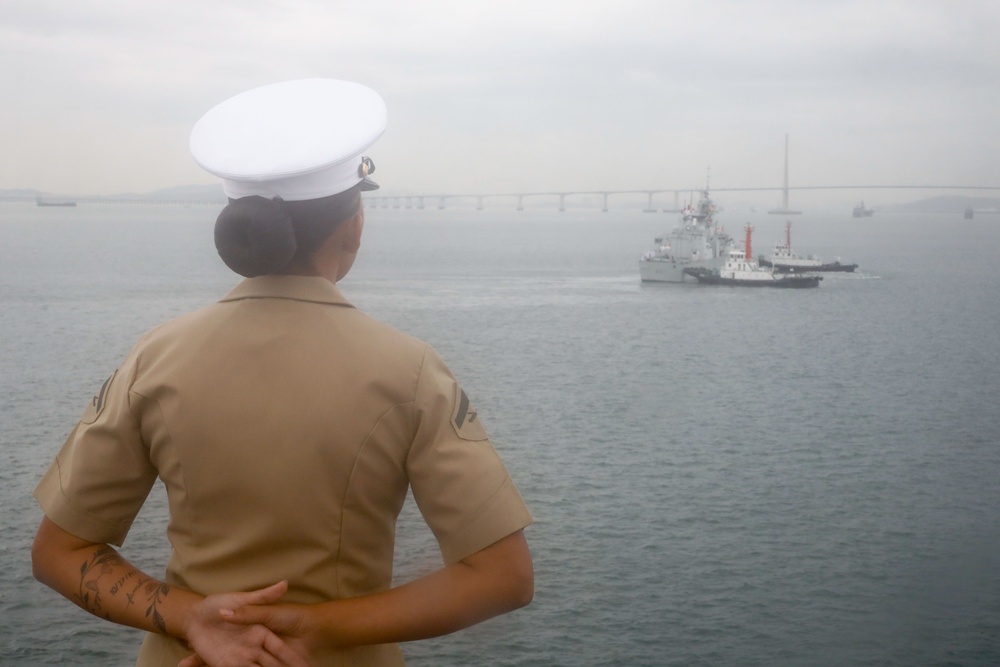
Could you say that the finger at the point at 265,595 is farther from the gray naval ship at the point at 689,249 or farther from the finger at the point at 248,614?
the gray naval ship at the point at 689,249

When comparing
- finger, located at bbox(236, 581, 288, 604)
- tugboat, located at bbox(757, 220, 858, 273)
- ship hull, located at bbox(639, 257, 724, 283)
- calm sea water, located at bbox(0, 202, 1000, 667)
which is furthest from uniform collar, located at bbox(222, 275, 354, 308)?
tugboat, located at bbox(757, 220, 858, 273)

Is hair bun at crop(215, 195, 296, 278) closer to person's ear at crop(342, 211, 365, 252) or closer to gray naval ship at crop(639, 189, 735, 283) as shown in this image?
person's ear at crop(342, 211, 365, 252)

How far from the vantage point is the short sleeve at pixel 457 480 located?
1.09 meters

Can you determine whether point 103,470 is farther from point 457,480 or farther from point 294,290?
point 457,480

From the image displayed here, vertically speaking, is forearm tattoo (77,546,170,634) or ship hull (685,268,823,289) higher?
forearm tattoo (77,546,170,634)

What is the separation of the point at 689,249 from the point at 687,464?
35.6 meters

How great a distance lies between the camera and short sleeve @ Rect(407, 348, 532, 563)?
1.09m

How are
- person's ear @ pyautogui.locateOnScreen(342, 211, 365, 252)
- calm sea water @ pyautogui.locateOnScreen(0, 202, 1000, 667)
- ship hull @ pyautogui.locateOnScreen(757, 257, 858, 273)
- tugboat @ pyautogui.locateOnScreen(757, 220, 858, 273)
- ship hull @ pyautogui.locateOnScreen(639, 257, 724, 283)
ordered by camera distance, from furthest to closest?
tugboat @ pyautogui.locateOnScreen(757, 220, 858, 273) → ship hull @ pyautogui.locateOnScreen(757, 257, 858, 273) → ship hull @ pyautogui.locateOnScreen(639, 257, 724, 283) → calm sea water @ pyautogui.locateOnScreen(0, 202, 1000, 667) → person's ear @ pyautogui.locateOnScreen(342, 211, 365, 252)

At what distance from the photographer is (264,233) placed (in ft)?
3.73

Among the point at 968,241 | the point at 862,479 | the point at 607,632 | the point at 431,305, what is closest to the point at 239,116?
the point at 607,632

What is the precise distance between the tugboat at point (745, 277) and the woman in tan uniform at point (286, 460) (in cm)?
5004

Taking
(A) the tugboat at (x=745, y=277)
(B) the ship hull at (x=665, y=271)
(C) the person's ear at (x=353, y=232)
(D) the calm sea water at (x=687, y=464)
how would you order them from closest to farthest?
(C) the person's ear at (x=353, y=232) → (D) the calm sea water at (x=687, y=464) → (A) the tugboat at (x=745, y=277) → (B) the ship hull at (x=665, y=271)

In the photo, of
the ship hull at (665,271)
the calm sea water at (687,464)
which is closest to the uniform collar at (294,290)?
the calm sea water at (687,464)

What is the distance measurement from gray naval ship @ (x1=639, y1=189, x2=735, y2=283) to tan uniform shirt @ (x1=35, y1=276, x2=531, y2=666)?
165 ft
